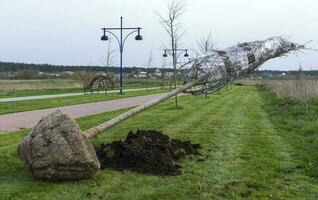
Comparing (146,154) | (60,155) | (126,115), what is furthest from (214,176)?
(126,115)

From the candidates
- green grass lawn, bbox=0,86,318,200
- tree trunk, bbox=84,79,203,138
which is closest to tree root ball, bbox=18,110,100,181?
green grass lawn, bbox=0,86,318,200

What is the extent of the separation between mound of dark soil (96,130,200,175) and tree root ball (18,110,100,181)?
973 millimetres

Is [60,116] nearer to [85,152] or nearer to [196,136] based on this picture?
[85,152]

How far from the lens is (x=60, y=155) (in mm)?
7055

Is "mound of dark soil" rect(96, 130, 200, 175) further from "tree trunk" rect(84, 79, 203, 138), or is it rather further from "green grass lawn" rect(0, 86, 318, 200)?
"tree trunk" rect(84, 79, 203, 138)

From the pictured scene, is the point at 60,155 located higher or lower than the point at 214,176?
higher

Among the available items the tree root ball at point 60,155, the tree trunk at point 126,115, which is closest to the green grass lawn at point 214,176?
the tree root ball at point 60,155

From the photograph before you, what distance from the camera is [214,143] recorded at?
1109cm

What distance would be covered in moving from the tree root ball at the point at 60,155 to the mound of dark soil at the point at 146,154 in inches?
38.3

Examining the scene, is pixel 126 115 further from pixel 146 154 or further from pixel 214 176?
pixel 214 176

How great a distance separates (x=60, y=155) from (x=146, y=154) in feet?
5.67

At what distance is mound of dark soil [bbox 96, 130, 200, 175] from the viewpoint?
8.01m

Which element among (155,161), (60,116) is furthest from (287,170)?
(60,116)

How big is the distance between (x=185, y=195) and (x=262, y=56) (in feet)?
16.0
